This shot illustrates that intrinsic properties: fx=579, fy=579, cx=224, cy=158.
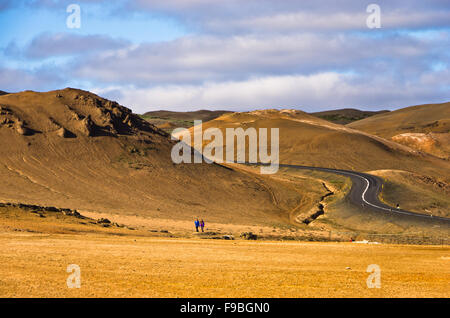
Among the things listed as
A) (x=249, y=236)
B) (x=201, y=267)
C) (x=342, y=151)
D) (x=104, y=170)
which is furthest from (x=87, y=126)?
(x=342, y=151)

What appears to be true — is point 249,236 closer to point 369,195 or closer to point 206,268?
point 206,268

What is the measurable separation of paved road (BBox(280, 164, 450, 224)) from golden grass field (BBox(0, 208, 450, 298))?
23496mm

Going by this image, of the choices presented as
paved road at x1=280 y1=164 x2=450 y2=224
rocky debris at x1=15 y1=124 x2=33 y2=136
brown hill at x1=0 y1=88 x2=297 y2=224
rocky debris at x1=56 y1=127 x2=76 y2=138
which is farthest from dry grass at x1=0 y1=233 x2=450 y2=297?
rocky debris at x1=56 y1=127 x2=76 y2=138

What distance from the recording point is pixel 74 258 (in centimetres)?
2762

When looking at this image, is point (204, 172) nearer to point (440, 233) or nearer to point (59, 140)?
point (59, 140)

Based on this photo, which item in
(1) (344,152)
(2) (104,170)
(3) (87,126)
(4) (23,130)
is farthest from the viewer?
(1) (344,152)

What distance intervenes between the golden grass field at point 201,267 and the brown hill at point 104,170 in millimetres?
23557

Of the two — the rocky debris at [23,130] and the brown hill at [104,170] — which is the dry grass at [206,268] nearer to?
the brown hill at [104,170]

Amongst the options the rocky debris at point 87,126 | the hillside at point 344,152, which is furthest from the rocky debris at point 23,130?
the hillside at point 344,152

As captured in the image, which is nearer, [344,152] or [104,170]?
[104,170]

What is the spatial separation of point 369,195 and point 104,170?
114ft

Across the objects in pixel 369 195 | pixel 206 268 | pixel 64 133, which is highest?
pixel 64 133

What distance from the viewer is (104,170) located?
75.9 metres
